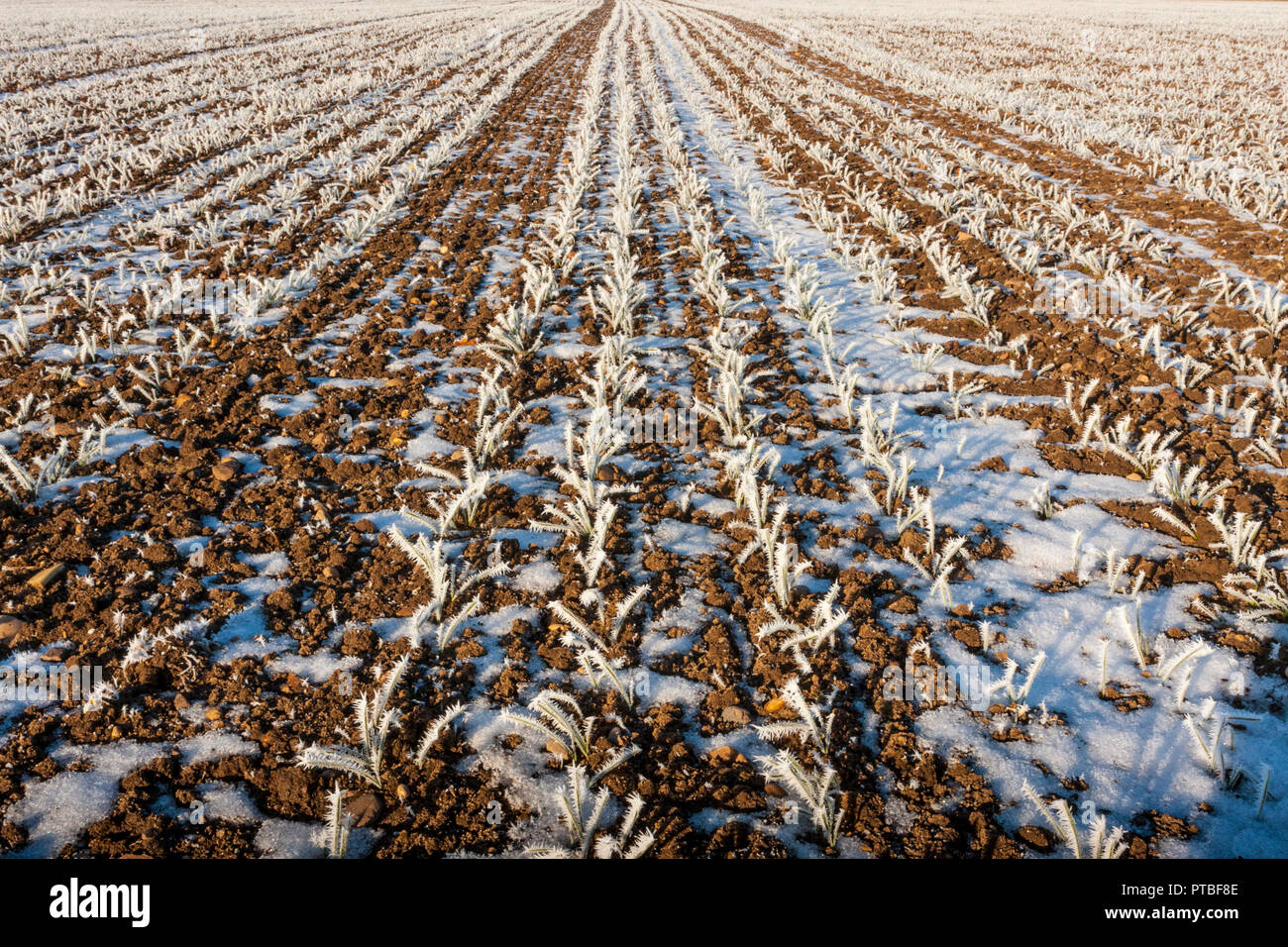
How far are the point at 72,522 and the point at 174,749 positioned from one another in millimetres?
1393

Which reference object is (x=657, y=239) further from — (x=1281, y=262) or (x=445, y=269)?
(x=1281, y=262)

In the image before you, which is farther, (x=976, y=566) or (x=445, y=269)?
(x=445, y=269)

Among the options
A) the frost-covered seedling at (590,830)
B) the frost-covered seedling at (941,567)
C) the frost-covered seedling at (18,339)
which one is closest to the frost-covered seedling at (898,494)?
the frost-covered seedling at (941,567)

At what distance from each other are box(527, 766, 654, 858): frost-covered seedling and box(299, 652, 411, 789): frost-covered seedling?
525 mm

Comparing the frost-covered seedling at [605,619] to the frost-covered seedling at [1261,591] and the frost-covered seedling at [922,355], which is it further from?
the frost-covered seedling at [922,355]

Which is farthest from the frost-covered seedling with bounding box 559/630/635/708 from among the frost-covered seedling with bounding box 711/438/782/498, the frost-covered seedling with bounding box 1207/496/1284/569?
the frost-covered seedling with bounding box 1207/496/1284/569

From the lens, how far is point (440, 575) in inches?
96.1

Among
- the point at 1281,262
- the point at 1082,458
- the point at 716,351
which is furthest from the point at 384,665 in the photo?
the point at 1281,262

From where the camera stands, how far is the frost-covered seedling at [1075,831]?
5.38ft

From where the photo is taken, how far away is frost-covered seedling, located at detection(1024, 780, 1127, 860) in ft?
5.38

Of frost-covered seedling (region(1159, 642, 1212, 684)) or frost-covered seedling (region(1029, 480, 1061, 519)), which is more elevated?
frost-covered seedling (region(1029, 480, 1061, 519))

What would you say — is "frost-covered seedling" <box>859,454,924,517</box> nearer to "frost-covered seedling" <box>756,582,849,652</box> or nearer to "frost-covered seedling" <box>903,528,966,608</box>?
"frost-covered seedling" <box>903,528,966,608</box>
